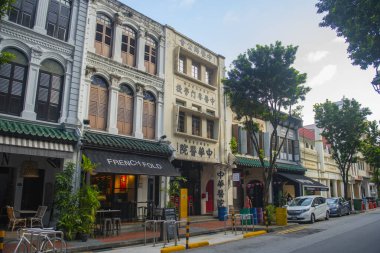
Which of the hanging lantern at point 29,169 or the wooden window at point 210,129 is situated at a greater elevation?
the wooden window at point 210,129

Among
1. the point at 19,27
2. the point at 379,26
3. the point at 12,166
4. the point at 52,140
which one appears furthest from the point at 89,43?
the point at 379,26

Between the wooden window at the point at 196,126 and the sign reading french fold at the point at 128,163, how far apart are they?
13.0 feet

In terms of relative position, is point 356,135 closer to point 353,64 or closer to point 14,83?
point 353,64

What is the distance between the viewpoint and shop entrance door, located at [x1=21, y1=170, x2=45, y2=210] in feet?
45.2

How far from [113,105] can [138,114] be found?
5.26 ft

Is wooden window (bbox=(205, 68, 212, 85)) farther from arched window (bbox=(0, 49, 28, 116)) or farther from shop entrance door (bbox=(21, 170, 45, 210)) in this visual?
shop entrance door (bbox=(21, 170, 45, 210))

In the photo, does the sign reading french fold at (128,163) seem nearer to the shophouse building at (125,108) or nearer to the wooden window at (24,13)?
the shophouse building at (125,108)

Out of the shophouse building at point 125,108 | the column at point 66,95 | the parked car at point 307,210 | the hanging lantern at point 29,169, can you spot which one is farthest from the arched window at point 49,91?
the parked car at point 307,210

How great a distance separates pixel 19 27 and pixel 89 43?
3225 millimetres

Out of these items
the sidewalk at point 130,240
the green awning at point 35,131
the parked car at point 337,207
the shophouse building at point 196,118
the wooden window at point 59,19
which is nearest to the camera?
the sidewalk at point 130,240

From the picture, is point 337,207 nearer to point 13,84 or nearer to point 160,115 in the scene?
point 160,115

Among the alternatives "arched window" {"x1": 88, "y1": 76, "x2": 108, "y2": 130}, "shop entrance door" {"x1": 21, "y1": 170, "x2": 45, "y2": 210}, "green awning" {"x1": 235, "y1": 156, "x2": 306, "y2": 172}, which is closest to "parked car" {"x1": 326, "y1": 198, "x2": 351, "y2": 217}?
"green awning" {"x1": 235, "y1": 156, "x2": 306, "y2": 172}

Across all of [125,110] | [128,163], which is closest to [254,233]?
[128,163]

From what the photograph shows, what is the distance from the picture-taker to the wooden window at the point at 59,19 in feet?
46.9
